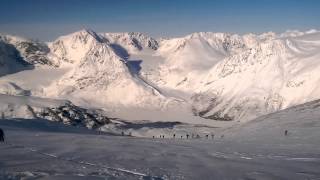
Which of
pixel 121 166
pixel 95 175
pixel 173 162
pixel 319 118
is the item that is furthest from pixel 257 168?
pixel 319 118

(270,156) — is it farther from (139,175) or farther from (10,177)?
(10,177)

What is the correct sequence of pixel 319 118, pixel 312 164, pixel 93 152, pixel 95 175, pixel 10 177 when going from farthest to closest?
1. pixel 319 118
2. pixel 93 152
3. pixel 312 164
4. pixel 95 175
5. pixel 10 177

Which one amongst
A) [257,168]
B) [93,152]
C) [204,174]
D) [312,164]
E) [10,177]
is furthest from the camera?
[93,152]

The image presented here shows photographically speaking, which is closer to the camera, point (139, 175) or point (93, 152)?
point (139, 175)

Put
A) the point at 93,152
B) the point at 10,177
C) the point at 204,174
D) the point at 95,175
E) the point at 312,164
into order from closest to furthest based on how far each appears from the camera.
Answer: the point at 10,177
the point at 95,175
the point at 204,174
the point at 312,164
the point at 93,152

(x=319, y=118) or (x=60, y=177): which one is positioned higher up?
(x=319, y=118)

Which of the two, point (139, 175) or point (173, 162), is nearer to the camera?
point (139, 175)

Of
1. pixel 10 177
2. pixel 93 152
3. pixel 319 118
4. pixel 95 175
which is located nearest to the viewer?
pixel 10 177

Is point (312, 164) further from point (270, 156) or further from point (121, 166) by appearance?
point (121, 166)

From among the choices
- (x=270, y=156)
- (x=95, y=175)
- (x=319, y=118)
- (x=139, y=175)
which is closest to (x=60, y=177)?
(x=95, y=175)
